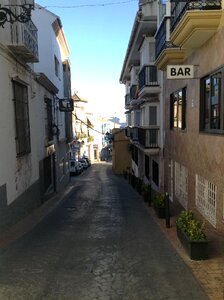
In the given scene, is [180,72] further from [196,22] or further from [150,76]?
[150,76]

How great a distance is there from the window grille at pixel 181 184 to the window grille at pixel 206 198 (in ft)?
5.32

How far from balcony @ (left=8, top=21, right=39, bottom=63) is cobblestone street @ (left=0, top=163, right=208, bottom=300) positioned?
5.70 metres

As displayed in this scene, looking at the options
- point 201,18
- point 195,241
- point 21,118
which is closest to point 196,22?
point 201,18

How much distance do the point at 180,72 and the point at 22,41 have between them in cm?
524

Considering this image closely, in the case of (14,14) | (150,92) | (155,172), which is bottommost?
(155,172)

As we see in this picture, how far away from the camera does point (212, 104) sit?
9500mm

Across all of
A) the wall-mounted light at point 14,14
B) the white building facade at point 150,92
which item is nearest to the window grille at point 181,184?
the white building facade at point 150,92

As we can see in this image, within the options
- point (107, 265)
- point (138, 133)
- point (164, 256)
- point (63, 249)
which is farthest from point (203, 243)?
point (138, 133)

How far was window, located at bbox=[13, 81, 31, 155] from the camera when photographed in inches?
510

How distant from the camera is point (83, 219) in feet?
42.2

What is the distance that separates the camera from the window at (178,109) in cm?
1285

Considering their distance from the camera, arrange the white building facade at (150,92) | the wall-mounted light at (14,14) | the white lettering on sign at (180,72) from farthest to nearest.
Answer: the white building facade at (150,92), the white lettering on sign at (180,72), the wall-mounted light at (14,14)

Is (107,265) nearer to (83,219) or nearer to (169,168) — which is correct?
(83,219)

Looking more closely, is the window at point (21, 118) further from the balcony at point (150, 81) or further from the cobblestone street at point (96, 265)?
the balcony at point (150, 81)
